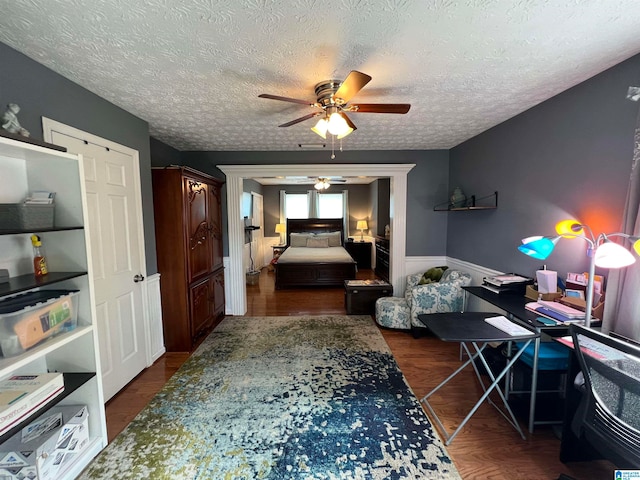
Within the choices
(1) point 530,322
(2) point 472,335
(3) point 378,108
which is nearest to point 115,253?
(3) point 378,108

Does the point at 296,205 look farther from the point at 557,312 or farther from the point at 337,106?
the point at 557,312

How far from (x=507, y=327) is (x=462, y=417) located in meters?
0.78

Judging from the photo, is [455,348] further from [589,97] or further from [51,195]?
[51,195]

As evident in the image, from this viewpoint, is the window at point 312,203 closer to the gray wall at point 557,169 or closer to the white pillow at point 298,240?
the white pillow at point 298,240

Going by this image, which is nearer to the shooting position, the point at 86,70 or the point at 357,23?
the point at 357,23

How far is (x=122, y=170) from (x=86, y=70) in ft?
2.73

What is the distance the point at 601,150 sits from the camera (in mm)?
1836

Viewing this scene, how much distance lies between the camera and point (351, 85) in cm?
158

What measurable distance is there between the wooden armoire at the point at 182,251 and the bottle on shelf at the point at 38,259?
54.0 inches

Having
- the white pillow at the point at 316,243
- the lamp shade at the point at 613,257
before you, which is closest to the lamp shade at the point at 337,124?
the lamp shade at the point at 613,257

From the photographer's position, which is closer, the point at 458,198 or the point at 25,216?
the point at 25,216

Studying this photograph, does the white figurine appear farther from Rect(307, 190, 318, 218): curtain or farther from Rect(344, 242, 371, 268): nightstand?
Rect(307, 190, 318, 218): curtain

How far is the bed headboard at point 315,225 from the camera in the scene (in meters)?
7.73

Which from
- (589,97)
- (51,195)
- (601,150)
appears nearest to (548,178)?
(601,150)
